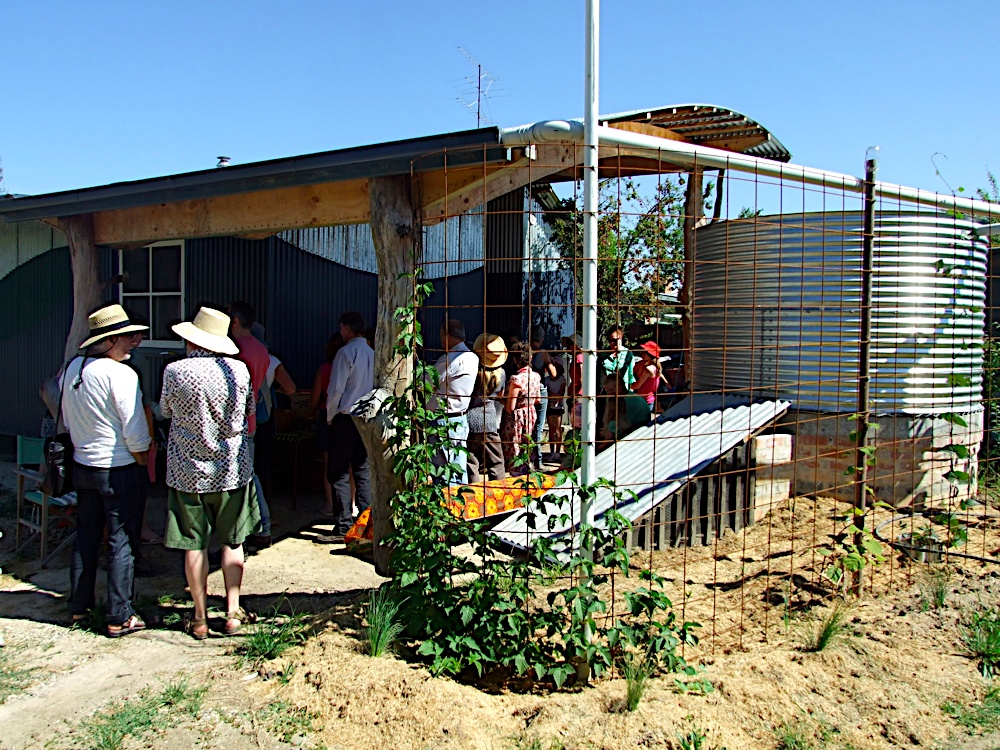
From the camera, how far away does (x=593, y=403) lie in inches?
143

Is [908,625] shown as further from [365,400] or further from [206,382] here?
[206,382]

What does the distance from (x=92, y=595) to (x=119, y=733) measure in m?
1.55

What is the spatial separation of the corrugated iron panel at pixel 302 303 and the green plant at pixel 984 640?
6741mm

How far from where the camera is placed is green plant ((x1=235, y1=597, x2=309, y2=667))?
4.04 metres

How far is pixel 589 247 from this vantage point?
3.56 meters

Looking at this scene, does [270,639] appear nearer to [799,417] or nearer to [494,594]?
[494,594]

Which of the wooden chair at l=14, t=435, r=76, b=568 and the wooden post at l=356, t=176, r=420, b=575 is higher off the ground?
the wooden post at l=356, t=176, r=420, b=575

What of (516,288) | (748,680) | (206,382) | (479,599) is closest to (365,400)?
(206,382)

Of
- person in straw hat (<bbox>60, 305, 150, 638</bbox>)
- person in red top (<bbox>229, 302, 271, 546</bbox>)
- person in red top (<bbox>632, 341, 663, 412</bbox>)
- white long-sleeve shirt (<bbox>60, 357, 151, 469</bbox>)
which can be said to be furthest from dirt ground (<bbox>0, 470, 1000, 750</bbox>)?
person in red top (<bbox>632, 341, 663, 412</bbox>)

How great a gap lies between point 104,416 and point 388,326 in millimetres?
1735

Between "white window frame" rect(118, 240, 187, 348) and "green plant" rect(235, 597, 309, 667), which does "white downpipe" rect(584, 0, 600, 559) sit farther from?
"white window frame" rect(118, 240, 187, 348)

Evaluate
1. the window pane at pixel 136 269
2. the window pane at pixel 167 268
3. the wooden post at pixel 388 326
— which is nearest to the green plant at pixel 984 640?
the wooden post at pixel 388 326

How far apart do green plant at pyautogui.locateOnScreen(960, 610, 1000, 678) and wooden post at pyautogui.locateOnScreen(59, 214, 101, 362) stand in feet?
23.6

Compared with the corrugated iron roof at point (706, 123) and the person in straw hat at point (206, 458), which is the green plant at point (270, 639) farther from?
the corrugated iron roof at point (706, 123)
